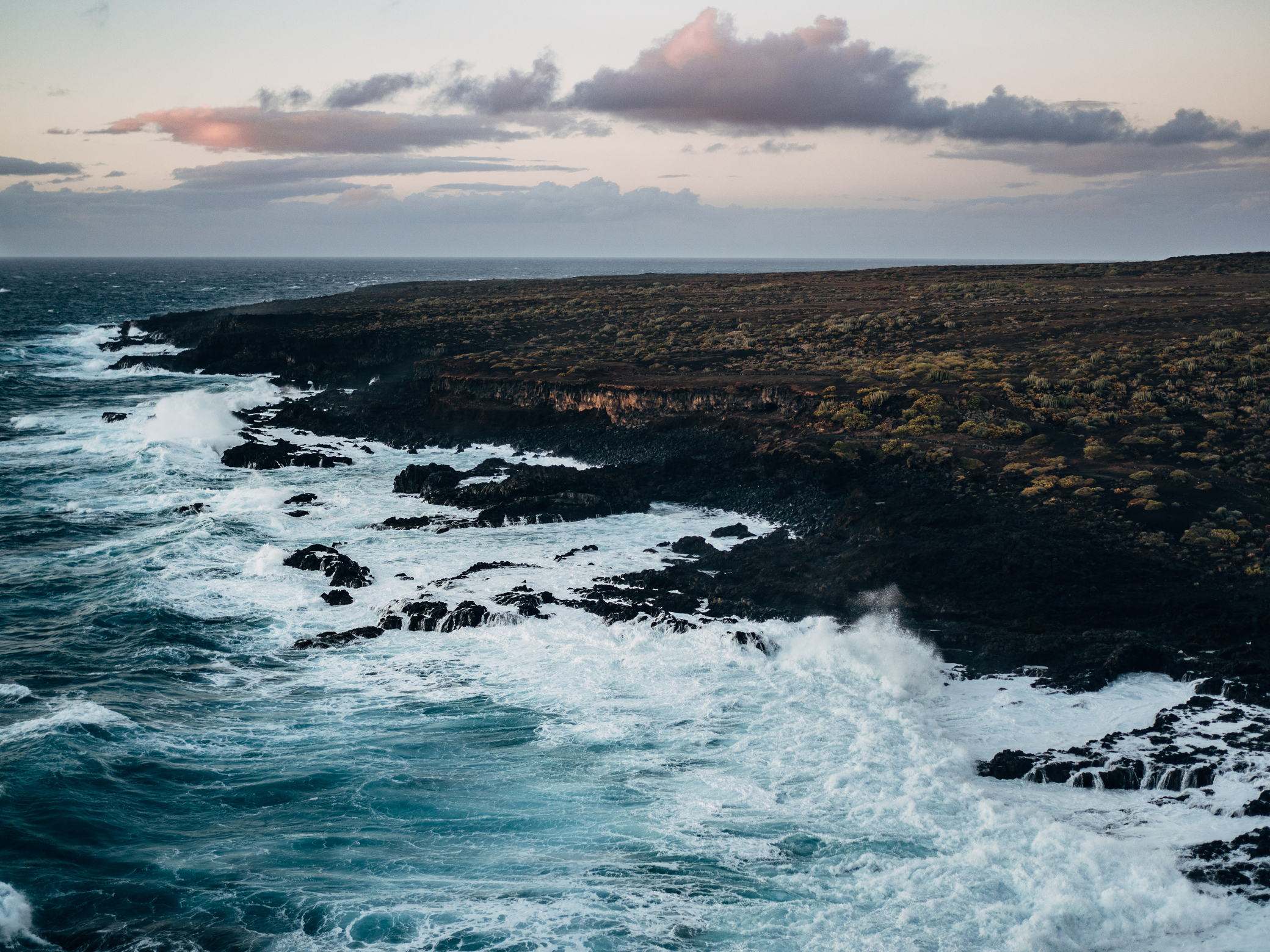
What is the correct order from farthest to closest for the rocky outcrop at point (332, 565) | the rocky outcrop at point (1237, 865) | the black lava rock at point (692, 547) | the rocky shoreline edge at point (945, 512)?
1. the black lava rock at point (692, 547)
2. the rocky outcrop at point (332, 565)
3. the rocky shoreline edge at point (945, 512)
4. the rocky outcrop at point (1237, 865)

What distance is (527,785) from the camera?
17078mm

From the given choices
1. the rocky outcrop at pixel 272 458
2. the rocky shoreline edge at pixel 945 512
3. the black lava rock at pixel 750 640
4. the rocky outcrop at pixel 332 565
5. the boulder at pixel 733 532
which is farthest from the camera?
the rocky outcrop at pixel 272 458

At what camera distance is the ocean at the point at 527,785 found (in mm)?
13352

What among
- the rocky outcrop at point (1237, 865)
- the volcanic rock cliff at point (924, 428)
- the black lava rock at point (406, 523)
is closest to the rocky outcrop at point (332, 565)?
the black lava rock at point (406, 523)

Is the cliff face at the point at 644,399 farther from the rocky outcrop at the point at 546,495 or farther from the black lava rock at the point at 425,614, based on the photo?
the black lava rock at the point at 425,614

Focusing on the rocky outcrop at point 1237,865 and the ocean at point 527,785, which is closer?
the ocean at point 527,785

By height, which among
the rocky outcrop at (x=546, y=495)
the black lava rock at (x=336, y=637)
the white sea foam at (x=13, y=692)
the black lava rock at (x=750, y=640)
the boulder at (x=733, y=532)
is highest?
the rocky outcrop at (x=546, y=495)

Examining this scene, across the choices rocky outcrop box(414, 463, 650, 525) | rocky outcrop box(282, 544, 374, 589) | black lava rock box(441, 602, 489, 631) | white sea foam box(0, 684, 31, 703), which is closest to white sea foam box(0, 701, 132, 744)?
white sea foam box(0, 684, 31, 703)

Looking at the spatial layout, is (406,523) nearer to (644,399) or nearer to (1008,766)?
(644,399)

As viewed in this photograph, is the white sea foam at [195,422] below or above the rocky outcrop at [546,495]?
above

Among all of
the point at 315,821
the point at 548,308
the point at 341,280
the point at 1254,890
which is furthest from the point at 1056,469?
the point at 341,280

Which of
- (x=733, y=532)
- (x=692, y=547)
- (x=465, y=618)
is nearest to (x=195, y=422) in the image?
(x=465, y=618)

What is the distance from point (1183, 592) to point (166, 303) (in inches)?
5121

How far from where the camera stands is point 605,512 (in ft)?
110
